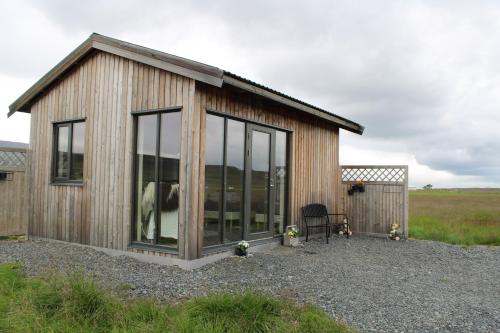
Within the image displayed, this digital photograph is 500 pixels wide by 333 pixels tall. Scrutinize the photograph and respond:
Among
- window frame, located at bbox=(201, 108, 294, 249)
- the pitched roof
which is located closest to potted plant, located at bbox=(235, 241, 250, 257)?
window frame, located at bbox=(201, 108, 294, 249)

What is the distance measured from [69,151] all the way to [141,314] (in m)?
5.07

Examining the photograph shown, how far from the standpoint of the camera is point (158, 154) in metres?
5.64

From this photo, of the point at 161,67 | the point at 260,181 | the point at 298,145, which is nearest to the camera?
the point at 161,67

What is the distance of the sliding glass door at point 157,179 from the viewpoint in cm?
550

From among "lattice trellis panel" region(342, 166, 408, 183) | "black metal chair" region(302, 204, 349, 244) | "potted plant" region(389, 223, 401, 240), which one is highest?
"lattice trellis panel" region(342, 166, 408, 183)

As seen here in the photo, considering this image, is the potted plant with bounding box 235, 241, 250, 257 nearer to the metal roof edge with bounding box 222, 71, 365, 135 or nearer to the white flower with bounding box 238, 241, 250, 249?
the white flower with bounding box 238, 241, 250, 249

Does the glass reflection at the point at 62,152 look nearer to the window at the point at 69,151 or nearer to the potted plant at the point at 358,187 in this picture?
the window at the point at 69,151

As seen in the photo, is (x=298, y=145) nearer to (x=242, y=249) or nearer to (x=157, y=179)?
(x=242, y=249)

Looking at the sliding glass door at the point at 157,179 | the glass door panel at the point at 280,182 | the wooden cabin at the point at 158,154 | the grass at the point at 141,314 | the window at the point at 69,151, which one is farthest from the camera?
the glass door panel at the point at 280,182

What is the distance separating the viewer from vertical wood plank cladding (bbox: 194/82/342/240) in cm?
548

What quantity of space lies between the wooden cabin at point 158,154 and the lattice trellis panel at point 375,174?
2.17m

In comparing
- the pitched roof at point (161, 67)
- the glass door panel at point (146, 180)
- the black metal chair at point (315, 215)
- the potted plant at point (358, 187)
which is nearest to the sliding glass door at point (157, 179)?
the glass door panel at point (146, 180)

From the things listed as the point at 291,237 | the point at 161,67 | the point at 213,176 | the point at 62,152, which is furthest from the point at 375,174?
the point at 62,152

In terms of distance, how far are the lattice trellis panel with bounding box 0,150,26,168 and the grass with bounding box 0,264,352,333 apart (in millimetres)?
5187
